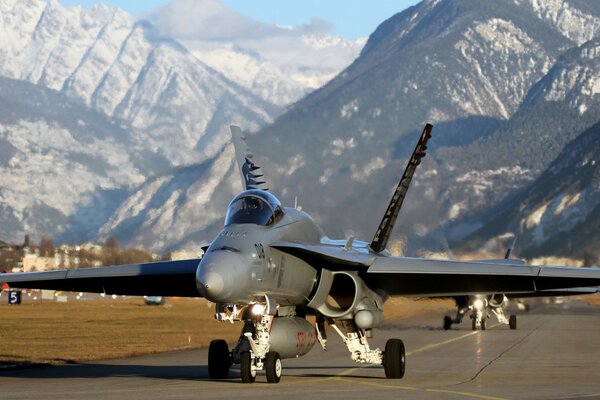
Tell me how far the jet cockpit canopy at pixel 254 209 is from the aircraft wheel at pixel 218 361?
3.10 metres

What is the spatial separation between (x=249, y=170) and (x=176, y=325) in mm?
32404

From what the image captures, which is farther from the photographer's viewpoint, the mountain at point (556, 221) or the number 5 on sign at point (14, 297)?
the mountain at point (556, 221)

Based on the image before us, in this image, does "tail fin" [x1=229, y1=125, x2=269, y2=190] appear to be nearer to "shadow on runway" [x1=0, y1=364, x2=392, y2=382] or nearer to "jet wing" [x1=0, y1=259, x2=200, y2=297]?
"jet wing" [x1=0, y1=259, x2=200, y2=297]

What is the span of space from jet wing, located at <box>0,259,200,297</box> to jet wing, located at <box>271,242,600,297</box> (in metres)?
2.81

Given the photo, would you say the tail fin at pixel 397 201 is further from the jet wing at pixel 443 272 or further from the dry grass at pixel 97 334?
the jet wing at pixel 443 272

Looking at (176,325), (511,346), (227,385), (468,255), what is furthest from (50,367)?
(468,255)

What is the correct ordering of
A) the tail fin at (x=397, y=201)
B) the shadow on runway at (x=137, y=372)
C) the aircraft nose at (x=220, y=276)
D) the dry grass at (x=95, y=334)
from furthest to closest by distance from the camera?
the dry grass at (x=95, y=334) → the tail fin at (x=397, y=201) → the shadow on runway at (x=137, y=372) → the aircraft nose at (x=220, y=276)

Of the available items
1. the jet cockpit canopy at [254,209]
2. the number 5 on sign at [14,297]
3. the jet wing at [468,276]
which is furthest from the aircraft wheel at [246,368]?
the number 5 on sign at [14,297]

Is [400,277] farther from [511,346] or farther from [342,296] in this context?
[511,346]

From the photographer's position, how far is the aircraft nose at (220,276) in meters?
23.2

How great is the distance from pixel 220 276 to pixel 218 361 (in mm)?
4579

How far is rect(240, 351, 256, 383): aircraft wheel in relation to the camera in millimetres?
25266

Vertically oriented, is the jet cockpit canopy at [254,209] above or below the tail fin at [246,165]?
below

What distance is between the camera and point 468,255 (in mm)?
77938
